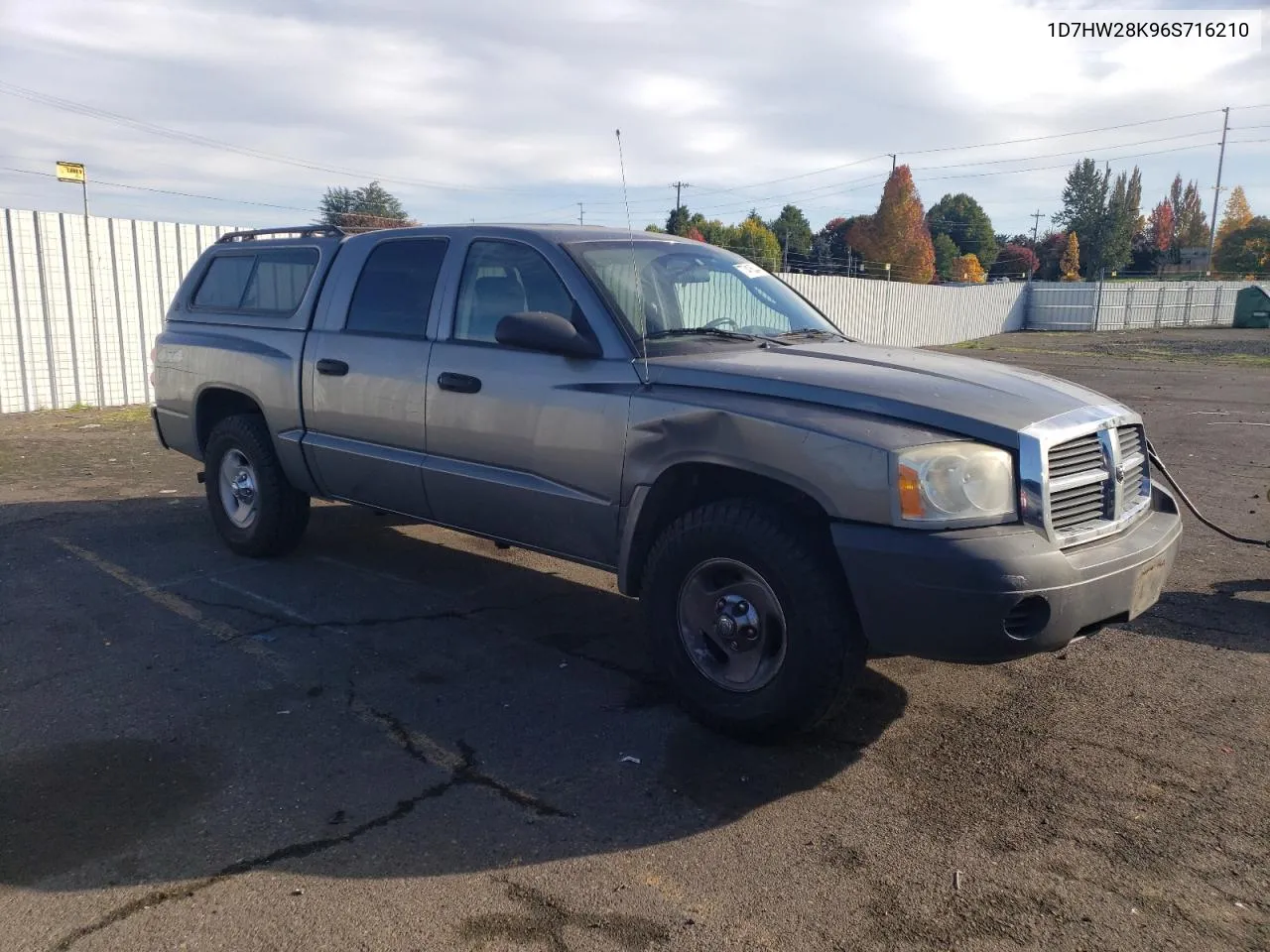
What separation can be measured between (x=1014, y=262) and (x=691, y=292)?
108m

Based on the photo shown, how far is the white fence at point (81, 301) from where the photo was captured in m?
13.2

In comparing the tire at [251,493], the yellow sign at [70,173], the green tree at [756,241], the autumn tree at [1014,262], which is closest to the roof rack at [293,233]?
the tire at [251,493]

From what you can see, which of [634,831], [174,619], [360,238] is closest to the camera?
[634,831]

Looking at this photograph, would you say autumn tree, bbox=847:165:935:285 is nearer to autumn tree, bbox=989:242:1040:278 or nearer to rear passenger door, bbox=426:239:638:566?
autumn tree, bbox=989:242:1040:278

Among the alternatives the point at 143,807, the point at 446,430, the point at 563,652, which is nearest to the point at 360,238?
the point at 446,430

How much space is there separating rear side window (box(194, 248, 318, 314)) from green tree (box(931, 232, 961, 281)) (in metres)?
93.2

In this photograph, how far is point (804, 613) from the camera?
11.7ft

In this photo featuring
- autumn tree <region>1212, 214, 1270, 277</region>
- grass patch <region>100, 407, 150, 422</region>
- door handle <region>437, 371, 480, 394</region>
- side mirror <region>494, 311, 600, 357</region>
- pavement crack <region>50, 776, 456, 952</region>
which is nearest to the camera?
pavement crack <region>50, 776, 456, 952</region>

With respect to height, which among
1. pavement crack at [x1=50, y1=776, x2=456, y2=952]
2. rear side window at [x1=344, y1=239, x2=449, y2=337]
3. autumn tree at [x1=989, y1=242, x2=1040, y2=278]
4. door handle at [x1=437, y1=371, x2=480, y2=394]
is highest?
autumn tree at [x1=989, y1=242, x2=1040, y2=278]

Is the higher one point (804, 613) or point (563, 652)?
point (804, 613)

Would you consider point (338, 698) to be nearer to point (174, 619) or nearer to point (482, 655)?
point (482, 655)

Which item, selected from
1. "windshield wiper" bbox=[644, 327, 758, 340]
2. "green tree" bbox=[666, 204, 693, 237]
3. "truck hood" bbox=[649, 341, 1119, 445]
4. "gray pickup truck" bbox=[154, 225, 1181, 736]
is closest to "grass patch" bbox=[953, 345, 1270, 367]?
"green tree" bbox=[666, 204, 693, 237]

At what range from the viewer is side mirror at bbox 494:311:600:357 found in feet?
14.0

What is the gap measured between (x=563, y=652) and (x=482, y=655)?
39 cm
